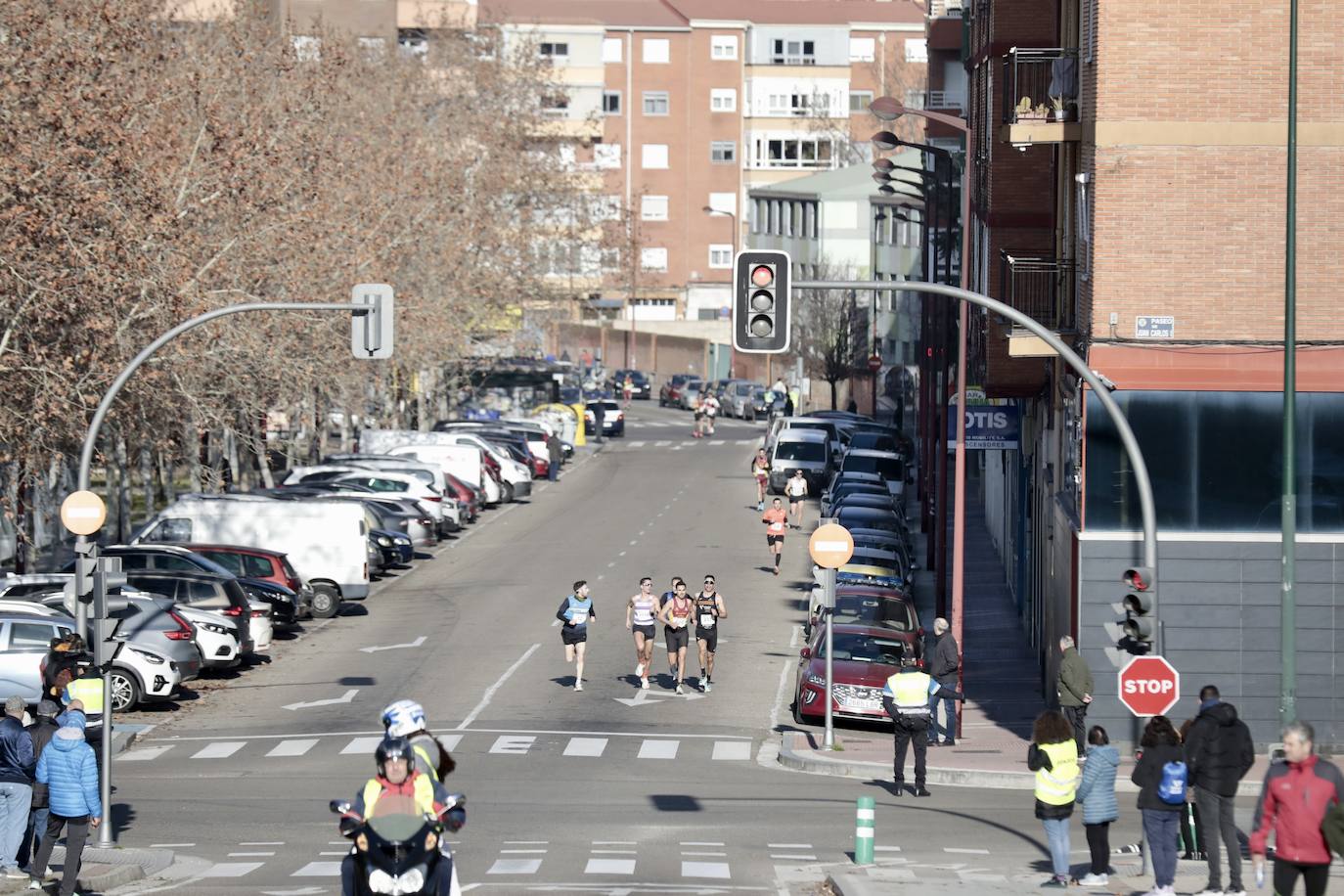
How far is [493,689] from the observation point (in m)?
29.8

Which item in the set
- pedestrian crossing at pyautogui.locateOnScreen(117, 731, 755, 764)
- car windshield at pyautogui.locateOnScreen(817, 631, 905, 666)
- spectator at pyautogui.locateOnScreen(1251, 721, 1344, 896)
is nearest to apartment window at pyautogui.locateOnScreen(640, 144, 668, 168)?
car windshield at pyautogui.locateOnScreen(817, 631, 905, 666)

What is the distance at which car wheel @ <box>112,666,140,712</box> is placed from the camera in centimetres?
2820

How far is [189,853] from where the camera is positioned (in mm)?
19016

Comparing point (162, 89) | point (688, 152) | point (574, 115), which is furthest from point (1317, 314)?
point (688, 152)

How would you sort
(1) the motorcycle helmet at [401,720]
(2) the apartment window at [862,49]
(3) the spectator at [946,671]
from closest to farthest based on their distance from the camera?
(1) the motorcycle helmet at [401,720] → (3) the spectator at [946,671] → (2) the apartment window at [862,49]

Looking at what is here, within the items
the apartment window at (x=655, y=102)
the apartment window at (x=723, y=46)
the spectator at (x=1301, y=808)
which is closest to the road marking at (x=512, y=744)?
the spectator at (x=1301, y=808)

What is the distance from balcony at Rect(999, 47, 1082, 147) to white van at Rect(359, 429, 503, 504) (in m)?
25.0

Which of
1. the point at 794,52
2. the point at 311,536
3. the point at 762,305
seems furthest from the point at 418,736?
the point at 794,52

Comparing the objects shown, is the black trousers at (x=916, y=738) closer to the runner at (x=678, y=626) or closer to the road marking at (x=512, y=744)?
the road marking at (x=512, y=744)

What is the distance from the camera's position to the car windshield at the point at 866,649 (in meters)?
28.2

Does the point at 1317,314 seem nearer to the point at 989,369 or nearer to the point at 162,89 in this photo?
the point at 989,369

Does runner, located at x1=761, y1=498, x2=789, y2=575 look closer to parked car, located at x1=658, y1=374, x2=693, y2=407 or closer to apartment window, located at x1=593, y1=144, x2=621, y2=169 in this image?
parked car, located at x1=658, y1=374, x2=693, y2=407

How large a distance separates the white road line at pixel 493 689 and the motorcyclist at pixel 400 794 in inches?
589

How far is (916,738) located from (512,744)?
5.43 meters
